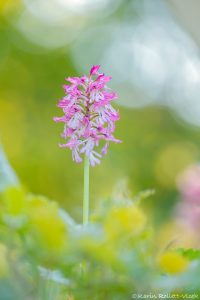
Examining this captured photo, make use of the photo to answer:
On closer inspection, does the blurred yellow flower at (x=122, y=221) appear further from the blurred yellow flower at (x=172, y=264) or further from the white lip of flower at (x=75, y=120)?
the white lip of flower at (x=75, y=120)

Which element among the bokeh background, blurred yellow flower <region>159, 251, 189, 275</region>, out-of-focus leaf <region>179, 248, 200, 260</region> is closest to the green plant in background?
blurred yellow flower <region>159, 251, 189, 275</region>

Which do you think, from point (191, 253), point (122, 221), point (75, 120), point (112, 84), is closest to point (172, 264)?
point (122, 221)

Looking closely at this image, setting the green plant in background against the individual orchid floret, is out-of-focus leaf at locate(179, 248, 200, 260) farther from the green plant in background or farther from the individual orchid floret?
the individual orchid floret

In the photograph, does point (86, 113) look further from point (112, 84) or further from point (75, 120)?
point (112, 84)

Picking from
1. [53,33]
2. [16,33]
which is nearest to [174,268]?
[16,33]

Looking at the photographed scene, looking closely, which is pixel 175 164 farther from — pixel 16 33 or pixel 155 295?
pixel 155 295

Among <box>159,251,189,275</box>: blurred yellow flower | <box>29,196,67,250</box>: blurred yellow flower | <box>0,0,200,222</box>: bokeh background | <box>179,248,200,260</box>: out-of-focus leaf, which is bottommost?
<box>159,251,189,275</box>: blurred yellow flower

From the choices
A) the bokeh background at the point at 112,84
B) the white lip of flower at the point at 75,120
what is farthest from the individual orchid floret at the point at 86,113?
the bokeh background at the point at 112,84
